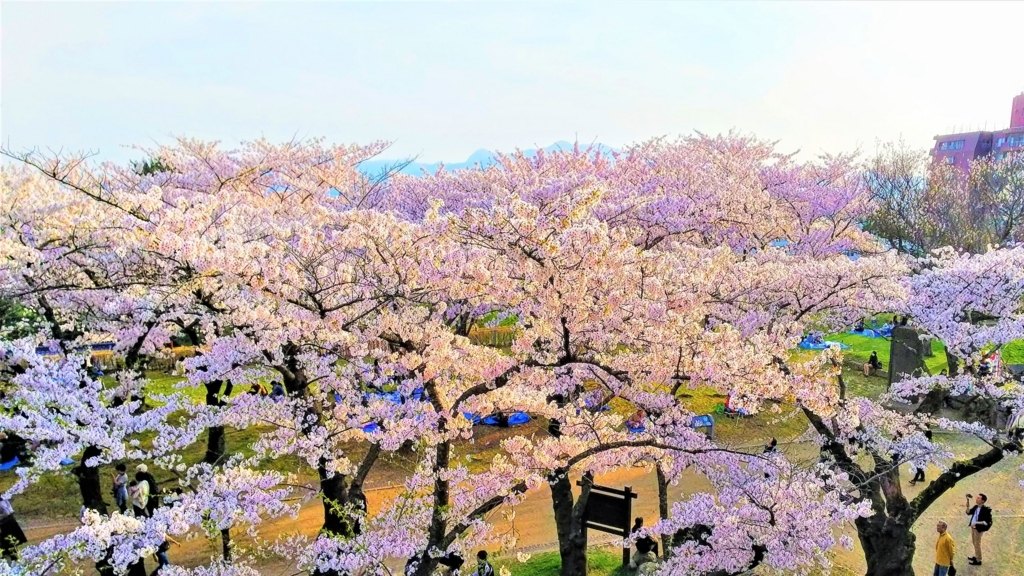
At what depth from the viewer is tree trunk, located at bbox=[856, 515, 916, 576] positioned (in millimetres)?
8023

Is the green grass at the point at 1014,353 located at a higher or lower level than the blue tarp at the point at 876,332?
higher

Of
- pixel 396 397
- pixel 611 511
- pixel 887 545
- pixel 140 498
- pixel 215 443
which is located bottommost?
pixel 611 511

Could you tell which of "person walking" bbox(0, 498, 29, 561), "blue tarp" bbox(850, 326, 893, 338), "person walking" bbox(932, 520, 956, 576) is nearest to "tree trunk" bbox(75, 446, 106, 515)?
"person walking" bbox(0, 498, 29, 561)

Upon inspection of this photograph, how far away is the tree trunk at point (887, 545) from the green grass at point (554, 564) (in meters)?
3.72

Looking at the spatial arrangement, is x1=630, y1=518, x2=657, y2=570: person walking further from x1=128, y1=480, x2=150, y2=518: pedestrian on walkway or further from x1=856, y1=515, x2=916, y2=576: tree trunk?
x1=128, y1=480, x2=150, y2=518: pedestrian on walkway

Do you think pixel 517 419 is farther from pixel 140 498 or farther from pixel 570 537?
pixel 140 498

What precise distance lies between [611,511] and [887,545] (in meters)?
4.07

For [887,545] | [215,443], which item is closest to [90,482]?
[215,443]

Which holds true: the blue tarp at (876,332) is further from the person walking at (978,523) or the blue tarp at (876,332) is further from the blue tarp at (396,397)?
the blue tarp at (396,397)

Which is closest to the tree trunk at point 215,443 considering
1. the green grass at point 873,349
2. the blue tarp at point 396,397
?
the blue tarp at point 396,397

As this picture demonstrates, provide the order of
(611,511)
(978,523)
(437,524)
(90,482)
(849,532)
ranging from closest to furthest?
(437,524)
(90,482)
(978,523)
(611,511)
(849,532)

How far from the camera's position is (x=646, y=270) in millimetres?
6668

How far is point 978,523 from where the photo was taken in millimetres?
9648

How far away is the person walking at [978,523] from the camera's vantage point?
9617 millimetres
